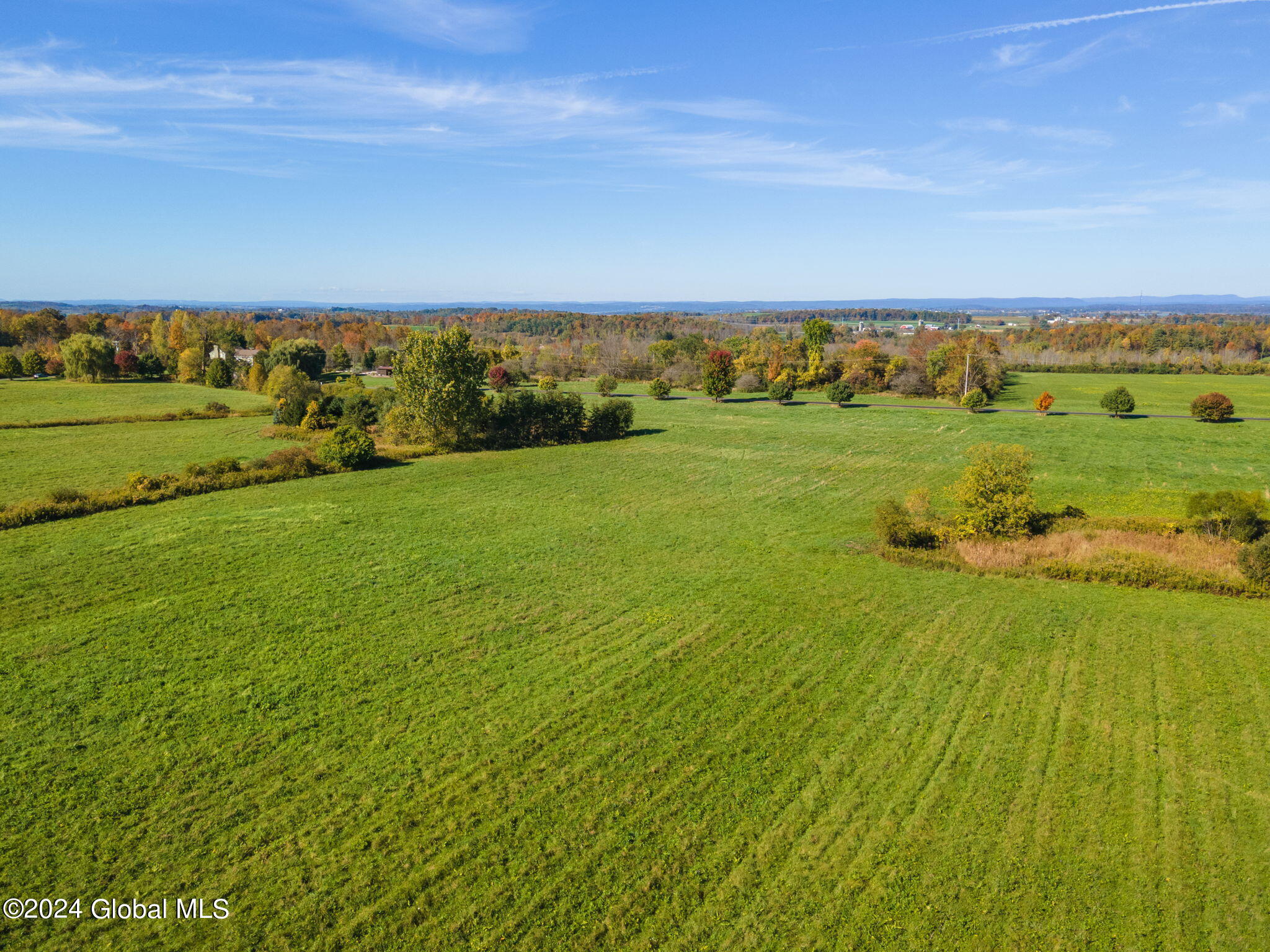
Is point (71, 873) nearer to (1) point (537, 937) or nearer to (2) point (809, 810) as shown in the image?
(1) point (537, 937)

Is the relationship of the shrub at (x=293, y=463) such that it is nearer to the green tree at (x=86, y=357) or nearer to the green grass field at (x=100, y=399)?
the green grass field at (x=100, y=399)

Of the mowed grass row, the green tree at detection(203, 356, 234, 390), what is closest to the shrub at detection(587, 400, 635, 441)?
the mowed grass row

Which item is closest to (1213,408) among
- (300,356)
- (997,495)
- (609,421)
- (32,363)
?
(997,495)

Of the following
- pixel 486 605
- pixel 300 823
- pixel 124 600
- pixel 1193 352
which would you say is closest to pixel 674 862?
pixel 300 823

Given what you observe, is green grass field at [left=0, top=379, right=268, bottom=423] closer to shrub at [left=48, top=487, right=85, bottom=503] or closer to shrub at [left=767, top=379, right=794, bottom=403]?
shrub at [left=48, top=487, right=85, bottom=503]

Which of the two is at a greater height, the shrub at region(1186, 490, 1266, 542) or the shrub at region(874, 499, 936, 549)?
the shrub at region(1186, 490, 1266, 542)

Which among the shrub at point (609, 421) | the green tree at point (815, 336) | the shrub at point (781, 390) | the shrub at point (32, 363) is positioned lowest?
the shrub at point (609, 421)

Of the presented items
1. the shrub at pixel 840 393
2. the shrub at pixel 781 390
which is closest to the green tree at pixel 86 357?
the shrub at pixel 781 390
